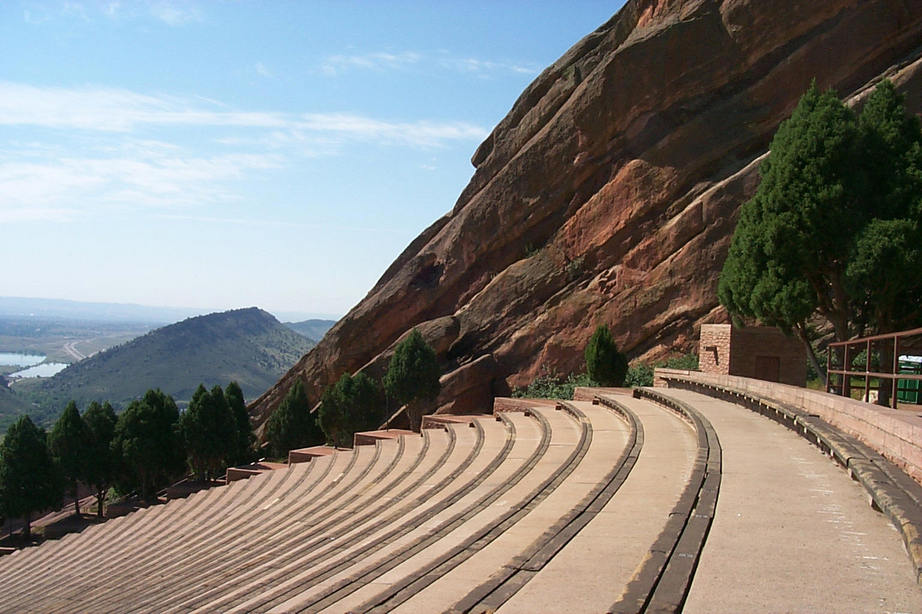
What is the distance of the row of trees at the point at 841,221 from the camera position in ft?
52.1

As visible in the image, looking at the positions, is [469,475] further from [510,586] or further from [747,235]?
[747,235]

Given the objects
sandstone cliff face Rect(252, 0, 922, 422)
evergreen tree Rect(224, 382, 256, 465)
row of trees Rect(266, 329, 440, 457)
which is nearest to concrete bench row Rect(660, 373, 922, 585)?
sandstone cliff face Rect(252, 0, 922, 422)

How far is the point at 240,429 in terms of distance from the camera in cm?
3384

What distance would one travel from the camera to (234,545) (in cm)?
1114

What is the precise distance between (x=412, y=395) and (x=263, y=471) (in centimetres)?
702

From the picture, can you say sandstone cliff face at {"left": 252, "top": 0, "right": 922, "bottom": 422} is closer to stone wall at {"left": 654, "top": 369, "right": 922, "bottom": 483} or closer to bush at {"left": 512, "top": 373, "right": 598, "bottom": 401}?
bush at {"left": 512, "top": 373, "right": 598, "bottom": 401}

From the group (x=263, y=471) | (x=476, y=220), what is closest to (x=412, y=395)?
(x=263, y=471)

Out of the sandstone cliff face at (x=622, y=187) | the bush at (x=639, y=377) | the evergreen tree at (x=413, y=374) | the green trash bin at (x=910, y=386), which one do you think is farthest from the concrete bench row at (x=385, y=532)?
the sandstone cliff face at (x=622, y=187)

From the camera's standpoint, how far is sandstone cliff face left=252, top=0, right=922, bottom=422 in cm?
2800

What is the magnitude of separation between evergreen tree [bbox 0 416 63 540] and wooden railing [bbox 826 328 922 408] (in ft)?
92.0

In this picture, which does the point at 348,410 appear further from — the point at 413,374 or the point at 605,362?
the point at 605,362

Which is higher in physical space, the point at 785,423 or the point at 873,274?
the point at 873,274

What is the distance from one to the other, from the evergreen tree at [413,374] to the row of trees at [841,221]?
1386 centimetres

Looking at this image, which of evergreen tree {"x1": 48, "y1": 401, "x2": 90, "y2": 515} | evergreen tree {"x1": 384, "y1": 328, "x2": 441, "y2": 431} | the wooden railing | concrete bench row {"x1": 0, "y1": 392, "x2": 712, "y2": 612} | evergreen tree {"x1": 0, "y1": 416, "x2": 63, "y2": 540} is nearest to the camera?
concrete bench row {"x1": 0, "y1": 392, "x2": 712, "y2": 612}
